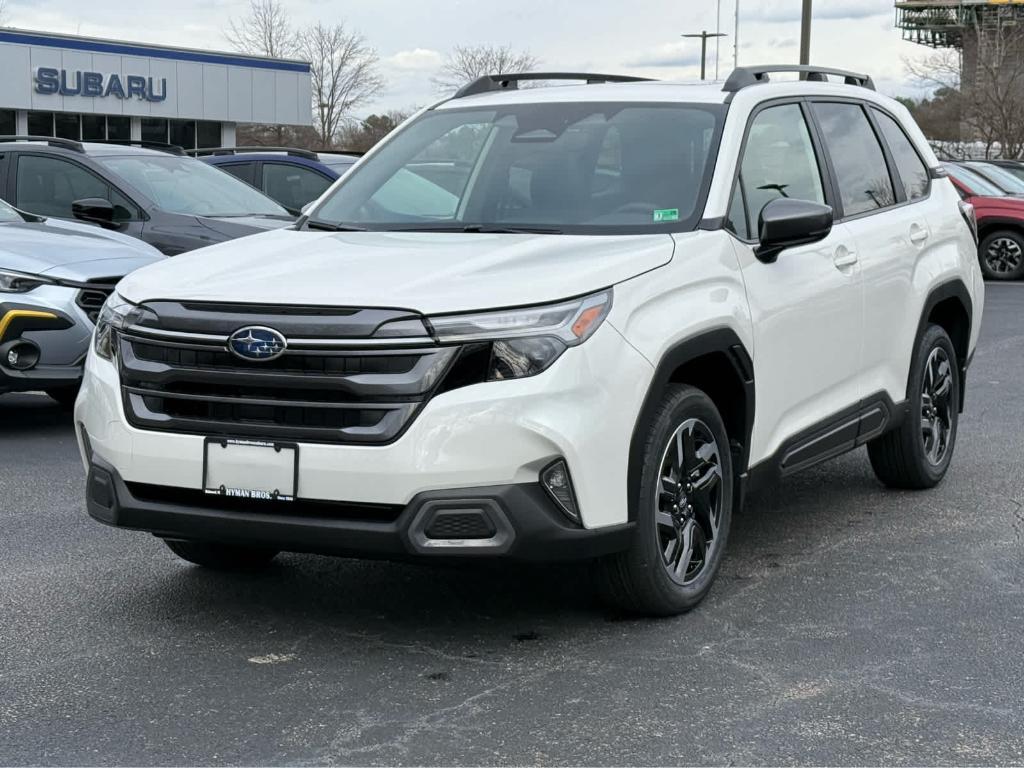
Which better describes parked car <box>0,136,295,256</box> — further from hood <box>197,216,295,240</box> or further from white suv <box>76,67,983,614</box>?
white suv <box>76,67,983,614</box>

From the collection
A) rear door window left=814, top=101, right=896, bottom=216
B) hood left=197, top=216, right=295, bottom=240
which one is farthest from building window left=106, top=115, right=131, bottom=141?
rear door window left=814, top=101, right=896, bottom=216

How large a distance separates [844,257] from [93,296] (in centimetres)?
435

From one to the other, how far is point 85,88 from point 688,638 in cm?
4725

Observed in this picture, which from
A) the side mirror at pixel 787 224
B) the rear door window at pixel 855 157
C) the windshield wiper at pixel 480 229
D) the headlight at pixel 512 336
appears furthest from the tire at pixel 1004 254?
the headlight at pixel 512 336

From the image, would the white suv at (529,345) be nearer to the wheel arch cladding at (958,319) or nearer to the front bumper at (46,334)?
the wheel arch cladding at (958,319)

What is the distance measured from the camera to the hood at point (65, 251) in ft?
26.8

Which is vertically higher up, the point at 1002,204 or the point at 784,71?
the point at 784,71

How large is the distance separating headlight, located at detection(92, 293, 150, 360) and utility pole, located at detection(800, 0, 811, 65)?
21489 mm

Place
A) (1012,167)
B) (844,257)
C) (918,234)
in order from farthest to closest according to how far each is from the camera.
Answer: (1012,167), (918,234), (844,257)

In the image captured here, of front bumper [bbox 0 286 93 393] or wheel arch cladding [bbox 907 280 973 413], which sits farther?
front bumper [bbox 0 286 93 393]

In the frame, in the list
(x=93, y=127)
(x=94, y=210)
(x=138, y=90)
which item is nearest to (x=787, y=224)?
(x=94, y=210)

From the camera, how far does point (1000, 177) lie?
20.4 meters

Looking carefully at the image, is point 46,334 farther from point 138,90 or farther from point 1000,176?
point 138,90

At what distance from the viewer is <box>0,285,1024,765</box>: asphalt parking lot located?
12.2 ft
